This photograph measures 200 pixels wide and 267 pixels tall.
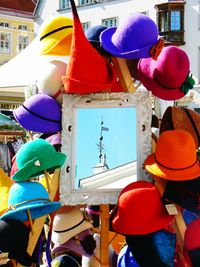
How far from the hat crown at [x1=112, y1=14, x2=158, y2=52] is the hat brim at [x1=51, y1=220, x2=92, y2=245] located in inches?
23.3

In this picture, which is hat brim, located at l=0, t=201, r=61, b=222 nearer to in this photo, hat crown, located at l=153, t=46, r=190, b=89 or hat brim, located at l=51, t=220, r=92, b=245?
hat brim, located at l=51, t=220, r=92, b=245

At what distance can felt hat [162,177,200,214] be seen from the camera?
1357 millimetres

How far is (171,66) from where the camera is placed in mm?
1425

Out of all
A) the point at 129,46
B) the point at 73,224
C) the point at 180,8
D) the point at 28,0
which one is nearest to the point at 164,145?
the point at 129,46

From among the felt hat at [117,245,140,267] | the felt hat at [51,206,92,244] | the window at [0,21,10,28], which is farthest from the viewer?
the window at [0,21,10,28]

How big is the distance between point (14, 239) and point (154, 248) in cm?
40

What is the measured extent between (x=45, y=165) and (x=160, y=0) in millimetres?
16012

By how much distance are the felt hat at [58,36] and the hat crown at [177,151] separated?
0.46m

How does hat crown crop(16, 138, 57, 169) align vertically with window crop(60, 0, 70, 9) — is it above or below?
below

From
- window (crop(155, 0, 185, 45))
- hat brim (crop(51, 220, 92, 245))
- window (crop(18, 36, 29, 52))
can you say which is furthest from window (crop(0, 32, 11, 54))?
hat brim (crop(51, 220, 92, 245))

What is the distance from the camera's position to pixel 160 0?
652 inches

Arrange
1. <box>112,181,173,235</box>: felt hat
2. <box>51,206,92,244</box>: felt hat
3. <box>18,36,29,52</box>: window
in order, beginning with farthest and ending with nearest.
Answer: <box>18,36,29,52</box>: window → <box>51,206,92,244</box>: felt hat → <box>112,181,173,235</box>: felt hat

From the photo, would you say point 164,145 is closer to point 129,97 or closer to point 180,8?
point 129,97

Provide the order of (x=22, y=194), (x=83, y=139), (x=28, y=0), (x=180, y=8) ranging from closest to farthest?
(x=22, y=194) → (x=83, y=139) → (x=180, y=8) → (x=28, y=0)
